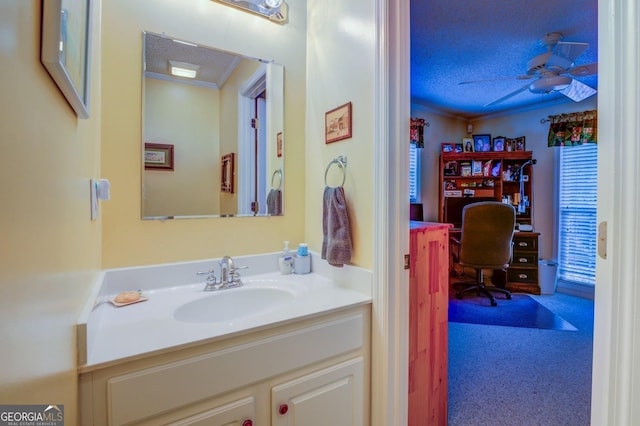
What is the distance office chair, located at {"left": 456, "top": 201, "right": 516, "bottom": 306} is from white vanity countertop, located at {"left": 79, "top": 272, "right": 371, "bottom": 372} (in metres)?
2.50

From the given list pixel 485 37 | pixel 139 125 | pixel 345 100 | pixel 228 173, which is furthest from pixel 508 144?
pixel 139 125

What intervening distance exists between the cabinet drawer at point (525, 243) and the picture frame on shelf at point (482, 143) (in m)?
1.39

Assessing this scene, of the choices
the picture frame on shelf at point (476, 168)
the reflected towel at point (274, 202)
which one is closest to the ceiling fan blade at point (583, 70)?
the picture frame on shelf at point (476, 168)

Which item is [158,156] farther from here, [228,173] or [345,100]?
[345,100]

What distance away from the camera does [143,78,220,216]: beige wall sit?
4.42 feet

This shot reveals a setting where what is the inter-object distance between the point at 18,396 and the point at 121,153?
3.74ft

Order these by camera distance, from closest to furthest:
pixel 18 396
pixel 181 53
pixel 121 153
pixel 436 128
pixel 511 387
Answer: pixel 18 396
pixel 121 153
pixel 181 53
pixel 511 387
pixel 436 128

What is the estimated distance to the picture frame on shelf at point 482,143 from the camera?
4.30 m

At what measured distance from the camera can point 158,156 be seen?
1365mm

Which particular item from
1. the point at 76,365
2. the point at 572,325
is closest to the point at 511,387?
the point at 572,325

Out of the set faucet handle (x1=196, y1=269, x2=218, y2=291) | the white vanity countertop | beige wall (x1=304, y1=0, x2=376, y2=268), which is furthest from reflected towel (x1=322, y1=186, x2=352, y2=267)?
faucet handle (x1=196, y1=269, x2=218, y2=291)

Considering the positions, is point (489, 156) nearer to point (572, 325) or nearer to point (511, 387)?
point (572, 325)

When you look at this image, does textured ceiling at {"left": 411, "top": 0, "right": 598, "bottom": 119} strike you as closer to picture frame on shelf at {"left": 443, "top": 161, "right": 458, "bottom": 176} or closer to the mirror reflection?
picture frame on shelf at {"left": 443, "top": 161, "right": 458, "bottom": 176}

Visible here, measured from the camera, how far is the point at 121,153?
4.18ft
